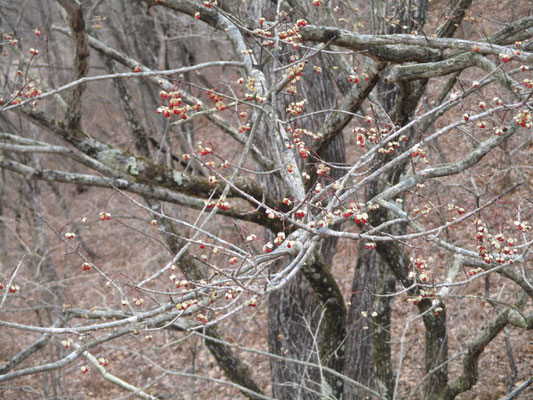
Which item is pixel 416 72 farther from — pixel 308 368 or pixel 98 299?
pixel 98 299

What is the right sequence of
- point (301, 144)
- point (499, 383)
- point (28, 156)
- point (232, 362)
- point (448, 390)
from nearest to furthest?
point (301, 144), point (448, 390), point (232, 362), point (499, 383), point (28, 156)

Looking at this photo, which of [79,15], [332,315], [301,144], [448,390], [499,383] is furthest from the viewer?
[499,383]

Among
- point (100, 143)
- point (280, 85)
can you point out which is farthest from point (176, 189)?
point (280, 85)

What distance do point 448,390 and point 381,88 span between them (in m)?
3.29

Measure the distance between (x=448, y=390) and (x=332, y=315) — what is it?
1323mm

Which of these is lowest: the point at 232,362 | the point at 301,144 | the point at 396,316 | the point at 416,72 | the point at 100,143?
the point at 396,316

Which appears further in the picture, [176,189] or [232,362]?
[232,362]

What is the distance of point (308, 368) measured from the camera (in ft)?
19.8

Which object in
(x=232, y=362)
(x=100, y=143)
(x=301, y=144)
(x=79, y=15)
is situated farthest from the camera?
(x=232, y=362)

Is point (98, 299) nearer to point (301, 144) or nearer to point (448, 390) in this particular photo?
point (448, 390)

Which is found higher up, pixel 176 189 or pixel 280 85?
pixel 280 85

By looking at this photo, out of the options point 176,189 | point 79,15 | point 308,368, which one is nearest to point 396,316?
point 308,368

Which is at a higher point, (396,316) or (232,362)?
(232,362)

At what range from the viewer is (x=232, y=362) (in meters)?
6.29
